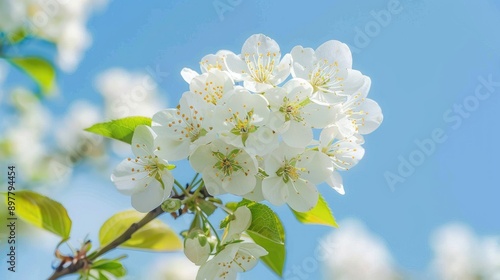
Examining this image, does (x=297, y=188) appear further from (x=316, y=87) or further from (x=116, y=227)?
(x=116, y=227)

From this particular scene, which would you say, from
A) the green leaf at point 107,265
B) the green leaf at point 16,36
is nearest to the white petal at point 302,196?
the green leaf at point 107,265

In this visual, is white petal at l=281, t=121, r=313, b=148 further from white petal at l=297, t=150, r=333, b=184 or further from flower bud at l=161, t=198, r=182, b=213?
flower bud at l=161, t=198, r=182, b=213

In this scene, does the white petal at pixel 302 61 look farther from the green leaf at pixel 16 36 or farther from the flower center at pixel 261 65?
the green leaf at pixel 16 36

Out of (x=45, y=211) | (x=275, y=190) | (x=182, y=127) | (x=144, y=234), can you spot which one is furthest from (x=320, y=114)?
(x=45, y=211)

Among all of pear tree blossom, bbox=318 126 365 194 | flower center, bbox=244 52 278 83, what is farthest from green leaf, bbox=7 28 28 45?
pear tree blossom, bbox=318 126 365 194

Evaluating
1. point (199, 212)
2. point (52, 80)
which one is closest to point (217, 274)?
point (199, 212)

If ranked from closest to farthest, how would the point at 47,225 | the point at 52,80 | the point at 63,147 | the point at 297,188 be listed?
1. the point at 297,188
2. the point at 47,225
3. the point at 52,80
4. the point at 63,147
